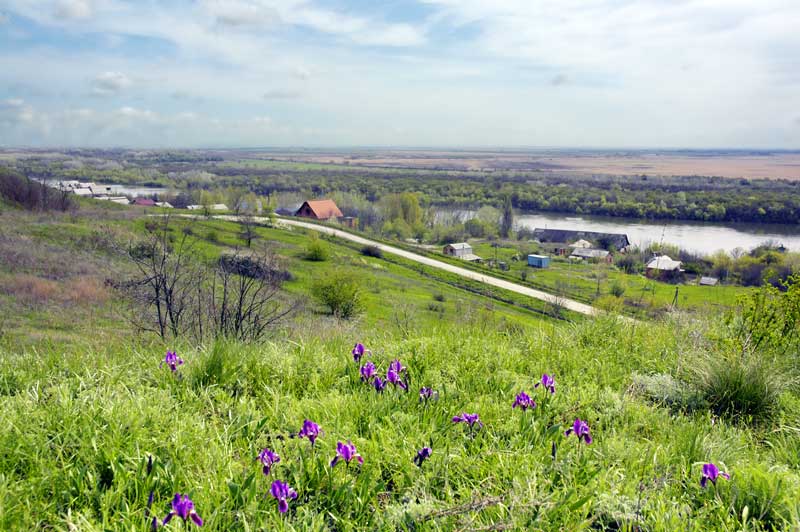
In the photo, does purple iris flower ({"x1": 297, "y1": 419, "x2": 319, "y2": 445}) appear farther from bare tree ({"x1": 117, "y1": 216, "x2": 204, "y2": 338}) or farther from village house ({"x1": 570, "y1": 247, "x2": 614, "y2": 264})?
village house ({"x1": 570, "y1": 247, "x2": 614, "y2": 264})

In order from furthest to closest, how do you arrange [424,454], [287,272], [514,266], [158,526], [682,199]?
1. [682,199]
2. [514,266]
3. [287,272]
4. [424,454]
5. [158,526]

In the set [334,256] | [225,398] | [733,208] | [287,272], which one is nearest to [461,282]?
[334,256]

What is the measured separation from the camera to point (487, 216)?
70.4m

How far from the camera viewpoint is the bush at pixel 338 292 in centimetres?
1948

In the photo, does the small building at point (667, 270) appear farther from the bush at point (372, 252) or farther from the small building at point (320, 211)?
the small building at point (320, 211)

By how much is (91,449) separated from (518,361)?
118 inches

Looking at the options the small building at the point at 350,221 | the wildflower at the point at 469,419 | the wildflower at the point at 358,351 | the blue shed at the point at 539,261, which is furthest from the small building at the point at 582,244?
the wildflower at the point at 469,419

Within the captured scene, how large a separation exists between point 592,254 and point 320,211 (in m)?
34.9

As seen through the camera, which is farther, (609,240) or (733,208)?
(733,208)

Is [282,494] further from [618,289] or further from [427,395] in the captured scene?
[618,289]

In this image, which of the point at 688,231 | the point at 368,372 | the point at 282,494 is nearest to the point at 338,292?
the point at 368,372

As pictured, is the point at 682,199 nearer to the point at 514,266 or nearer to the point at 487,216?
the point at 487,216

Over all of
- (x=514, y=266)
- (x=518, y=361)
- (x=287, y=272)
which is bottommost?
(x=514, y=266)

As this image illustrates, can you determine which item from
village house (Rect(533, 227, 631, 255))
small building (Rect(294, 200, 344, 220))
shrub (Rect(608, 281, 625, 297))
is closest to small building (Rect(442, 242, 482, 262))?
village house (Rect(533, 227, 631, 255))
